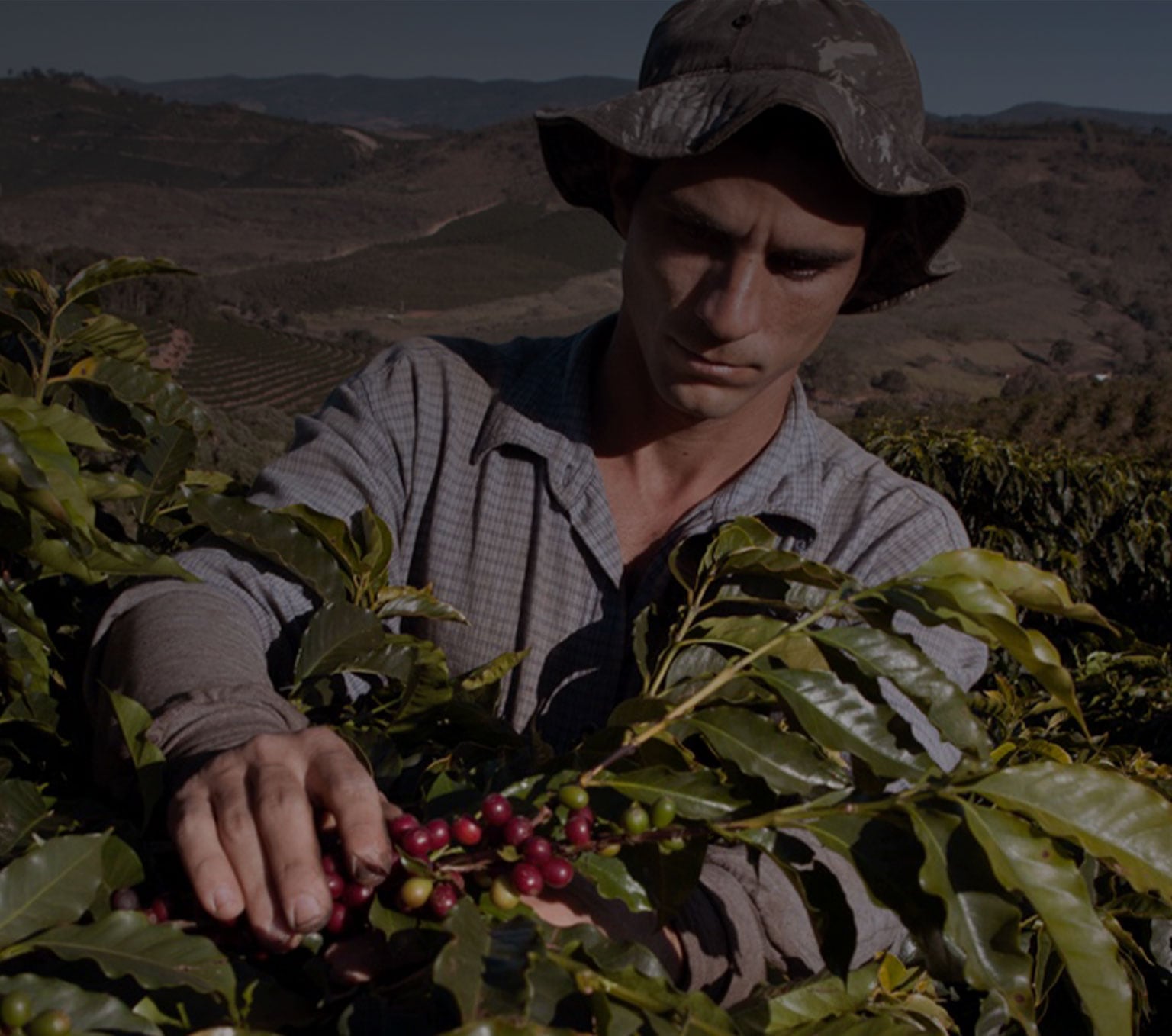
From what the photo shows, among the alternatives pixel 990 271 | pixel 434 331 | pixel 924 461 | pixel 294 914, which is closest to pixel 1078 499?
pixel 924 461

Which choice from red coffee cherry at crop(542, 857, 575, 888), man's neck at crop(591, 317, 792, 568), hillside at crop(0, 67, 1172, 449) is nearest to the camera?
red coffee cherry at crop(542, 857, 575, 888)

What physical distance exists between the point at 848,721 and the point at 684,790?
0.17m

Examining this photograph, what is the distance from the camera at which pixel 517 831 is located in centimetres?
89

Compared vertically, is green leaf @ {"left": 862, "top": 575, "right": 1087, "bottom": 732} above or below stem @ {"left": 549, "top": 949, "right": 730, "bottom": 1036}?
above

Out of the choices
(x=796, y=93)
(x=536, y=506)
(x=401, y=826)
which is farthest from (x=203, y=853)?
(x=796, y=93)

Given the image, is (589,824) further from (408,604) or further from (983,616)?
(408,604)

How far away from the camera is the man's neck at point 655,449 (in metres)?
1.98

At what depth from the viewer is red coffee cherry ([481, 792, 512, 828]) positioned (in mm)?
902

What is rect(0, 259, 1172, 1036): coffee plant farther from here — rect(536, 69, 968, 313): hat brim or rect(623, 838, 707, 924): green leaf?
rect(536, 69, 968, 313): hat brim

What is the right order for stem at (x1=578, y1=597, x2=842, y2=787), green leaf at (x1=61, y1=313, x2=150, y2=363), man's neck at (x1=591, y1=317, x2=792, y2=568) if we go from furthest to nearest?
man's neck at (x1=591, y1=317, x2=792, y2=568), green leaf at (x1=61, y1=313, x2=150, y2=363), stem at (x1=578, y1=597, x2=842, y2=787)

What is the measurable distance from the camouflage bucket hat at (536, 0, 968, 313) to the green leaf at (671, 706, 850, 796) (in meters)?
0.89

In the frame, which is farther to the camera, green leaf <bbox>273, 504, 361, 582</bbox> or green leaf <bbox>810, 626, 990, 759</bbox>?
green leaf <bbox>273, 504, 361, 582</bbox>

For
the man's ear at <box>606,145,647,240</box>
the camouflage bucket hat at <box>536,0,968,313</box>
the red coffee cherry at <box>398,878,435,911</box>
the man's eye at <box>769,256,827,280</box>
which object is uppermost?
Answer: the camouflage bucket hat at <box>536,0,968,313</box>

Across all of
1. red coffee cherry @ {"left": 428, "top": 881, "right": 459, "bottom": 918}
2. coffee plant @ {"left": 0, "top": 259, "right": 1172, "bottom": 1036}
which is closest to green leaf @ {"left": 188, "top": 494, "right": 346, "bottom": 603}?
coffee plant @ {"left": 0, "top": 259, "right": 1172, "bottom": 1036}
